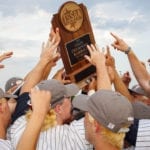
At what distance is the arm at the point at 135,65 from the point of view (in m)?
6.00

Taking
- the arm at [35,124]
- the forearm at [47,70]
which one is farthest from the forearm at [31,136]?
the forearm at [47,70]

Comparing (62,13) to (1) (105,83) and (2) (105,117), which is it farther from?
(2) (105,117)

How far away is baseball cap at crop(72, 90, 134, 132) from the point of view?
3.54m

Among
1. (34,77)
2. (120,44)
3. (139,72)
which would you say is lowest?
(139,72)

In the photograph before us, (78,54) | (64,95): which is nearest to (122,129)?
(64,95)

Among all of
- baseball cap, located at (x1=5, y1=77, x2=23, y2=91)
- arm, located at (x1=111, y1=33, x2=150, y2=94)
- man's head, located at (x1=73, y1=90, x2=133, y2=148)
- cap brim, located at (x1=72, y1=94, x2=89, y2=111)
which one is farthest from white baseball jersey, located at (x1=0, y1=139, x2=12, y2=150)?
baseball cap, located at (x1=5, y1=77, x2=23, y2=91)

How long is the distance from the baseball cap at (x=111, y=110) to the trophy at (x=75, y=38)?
2515mm

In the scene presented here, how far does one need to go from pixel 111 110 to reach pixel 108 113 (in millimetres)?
37

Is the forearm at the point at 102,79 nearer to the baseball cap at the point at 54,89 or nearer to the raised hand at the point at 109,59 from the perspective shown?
the baseball cap at the point at 54,89

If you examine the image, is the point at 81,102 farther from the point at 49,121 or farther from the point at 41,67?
the point at 41,67

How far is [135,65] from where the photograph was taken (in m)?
6.05

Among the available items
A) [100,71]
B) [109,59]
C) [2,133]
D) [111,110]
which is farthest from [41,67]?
[111,110]

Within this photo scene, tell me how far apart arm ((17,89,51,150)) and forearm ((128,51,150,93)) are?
248cm

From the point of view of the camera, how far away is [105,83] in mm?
4848
